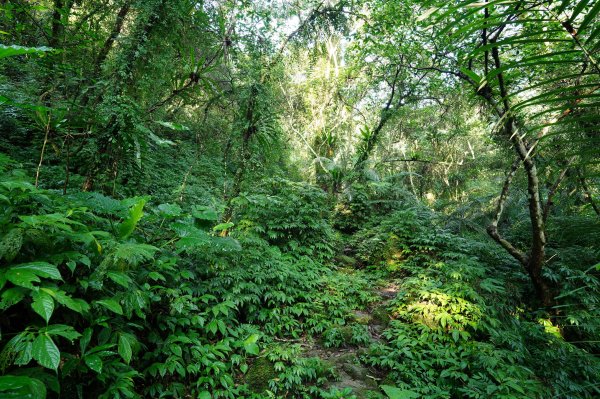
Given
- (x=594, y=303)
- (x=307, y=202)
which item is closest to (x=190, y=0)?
(x=307, y=202)

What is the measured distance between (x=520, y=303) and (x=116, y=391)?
17.7ft

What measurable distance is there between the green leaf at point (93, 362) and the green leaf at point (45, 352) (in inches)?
11.6

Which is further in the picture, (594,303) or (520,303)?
(520,303)

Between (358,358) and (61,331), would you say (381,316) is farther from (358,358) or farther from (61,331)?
(61,331)

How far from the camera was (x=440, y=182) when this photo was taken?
12.3 m

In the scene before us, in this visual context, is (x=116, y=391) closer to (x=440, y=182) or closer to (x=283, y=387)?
(x=283, y=387)

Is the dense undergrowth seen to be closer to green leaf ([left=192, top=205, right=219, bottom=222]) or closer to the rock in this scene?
green leaf ([left=192, top=205, right=219, bottom=222])

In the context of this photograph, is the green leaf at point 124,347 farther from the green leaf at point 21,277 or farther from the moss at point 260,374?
the moss at point 260,374

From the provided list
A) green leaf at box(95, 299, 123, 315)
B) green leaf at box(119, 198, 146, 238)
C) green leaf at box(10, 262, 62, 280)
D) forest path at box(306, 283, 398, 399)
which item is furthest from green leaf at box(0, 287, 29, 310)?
forest path at box(306, 283, 398, 399)

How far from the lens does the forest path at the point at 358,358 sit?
131 inches

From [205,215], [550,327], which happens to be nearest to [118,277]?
[205,215]

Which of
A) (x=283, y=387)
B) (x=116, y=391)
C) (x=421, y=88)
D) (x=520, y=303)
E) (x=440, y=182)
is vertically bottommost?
(x=283, y=387)

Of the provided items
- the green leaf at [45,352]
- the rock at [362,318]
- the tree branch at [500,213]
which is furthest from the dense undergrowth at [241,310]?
the tree branch at [500,213]

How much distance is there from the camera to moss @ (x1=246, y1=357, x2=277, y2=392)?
3.08m
